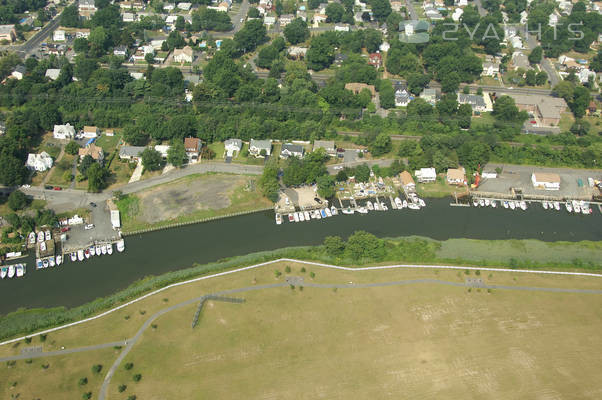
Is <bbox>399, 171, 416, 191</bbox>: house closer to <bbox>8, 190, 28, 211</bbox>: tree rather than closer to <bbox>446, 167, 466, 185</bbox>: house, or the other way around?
<bbox>446, 167, 466, 185</bbox>: house

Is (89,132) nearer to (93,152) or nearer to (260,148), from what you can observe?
(93,152)

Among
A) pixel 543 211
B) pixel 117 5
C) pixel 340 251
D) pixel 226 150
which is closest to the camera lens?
pixel 340 251

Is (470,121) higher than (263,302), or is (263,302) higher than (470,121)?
(470,121)

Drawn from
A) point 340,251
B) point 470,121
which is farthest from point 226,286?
point 470,121

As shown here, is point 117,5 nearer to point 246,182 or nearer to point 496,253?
point 246,182

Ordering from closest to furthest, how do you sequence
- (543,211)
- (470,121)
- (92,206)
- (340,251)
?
(340,251)
(92,206)
(543,211)
(470,121)

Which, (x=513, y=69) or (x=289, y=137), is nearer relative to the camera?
(x=289, y=137)

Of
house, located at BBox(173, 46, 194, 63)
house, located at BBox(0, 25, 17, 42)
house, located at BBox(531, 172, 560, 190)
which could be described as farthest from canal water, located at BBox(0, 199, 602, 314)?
house, located at BBox(0, 25, 17, 42)

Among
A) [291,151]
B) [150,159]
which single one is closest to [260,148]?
[291,151]
